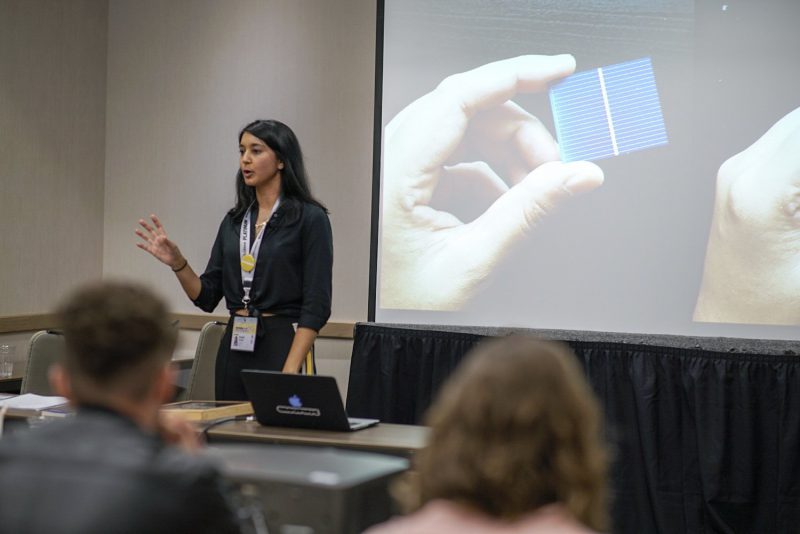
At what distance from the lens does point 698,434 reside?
3807 mm

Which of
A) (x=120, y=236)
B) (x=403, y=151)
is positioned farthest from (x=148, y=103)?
(x=403, y=151)

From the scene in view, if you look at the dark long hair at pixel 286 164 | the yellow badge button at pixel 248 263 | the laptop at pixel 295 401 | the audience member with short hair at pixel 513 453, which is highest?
the dark long hair at pixel 286 164

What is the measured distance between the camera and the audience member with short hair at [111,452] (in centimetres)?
105

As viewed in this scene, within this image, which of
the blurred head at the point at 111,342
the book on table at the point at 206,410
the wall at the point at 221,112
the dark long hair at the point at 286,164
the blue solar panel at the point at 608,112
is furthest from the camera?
the wall at the point at 221,112

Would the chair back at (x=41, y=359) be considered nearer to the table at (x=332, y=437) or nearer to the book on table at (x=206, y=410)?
the book on table at (x=206, y=410)

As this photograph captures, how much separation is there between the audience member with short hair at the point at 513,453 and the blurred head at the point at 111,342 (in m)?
0.36

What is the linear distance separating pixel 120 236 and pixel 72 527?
4581mm

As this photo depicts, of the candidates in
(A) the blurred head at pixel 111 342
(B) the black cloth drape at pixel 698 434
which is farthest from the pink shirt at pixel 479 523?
(B) the black cloth drape at pixel 698 434

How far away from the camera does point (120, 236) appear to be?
5430 mm

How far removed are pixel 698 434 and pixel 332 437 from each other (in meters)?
2.10

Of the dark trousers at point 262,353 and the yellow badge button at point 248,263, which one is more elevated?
the yellow badge button at point 248,263

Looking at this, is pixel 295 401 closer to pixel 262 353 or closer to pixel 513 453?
pixel 262 353

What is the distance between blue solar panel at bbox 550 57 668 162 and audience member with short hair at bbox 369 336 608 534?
3.40 m

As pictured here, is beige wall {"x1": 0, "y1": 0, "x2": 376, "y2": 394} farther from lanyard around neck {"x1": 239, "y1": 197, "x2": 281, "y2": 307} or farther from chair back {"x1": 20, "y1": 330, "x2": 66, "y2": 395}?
lanyard around neck {"x1": 239, "y1": 197, "x2": 281, "y2": 307}
